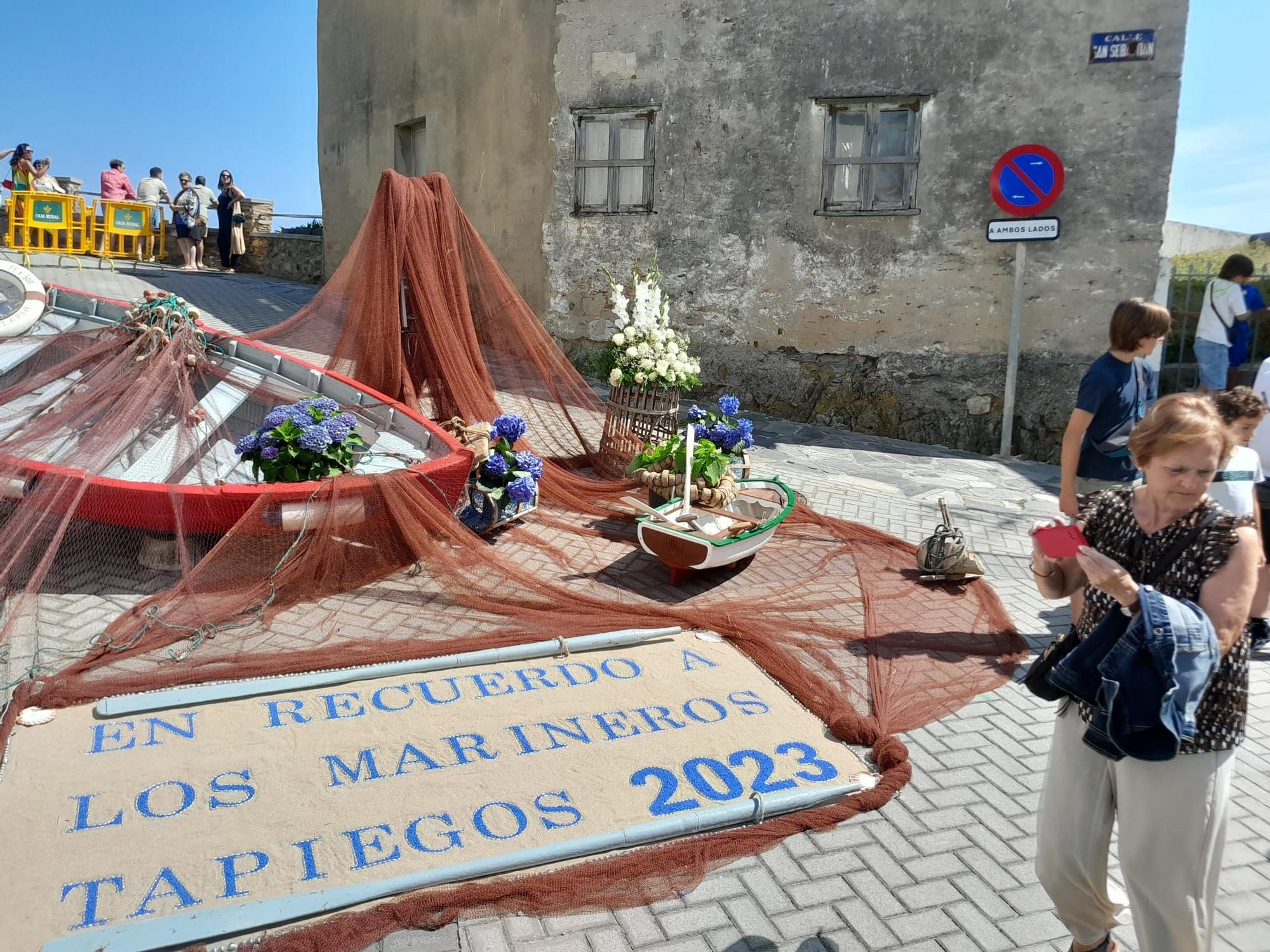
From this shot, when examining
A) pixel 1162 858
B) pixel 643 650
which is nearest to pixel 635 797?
pixel 643 650

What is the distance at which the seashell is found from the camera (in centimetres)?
400

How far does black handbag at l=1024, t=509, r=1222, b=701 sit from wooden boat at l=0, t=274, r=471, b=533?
3.81 meters

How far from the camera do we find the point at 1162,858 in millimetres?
2377

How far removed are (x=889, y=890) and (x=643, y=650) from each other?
6.56 ft

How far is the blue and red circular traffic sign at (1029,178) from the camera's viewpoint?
405 inches

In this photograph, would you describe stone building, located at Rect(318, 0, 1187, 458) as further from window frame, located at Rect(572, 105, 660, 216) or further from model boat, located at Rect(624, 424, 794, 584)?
model boat, located at Rect(624, 424, 794, 584)

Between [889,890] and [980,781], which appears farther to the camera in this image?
[980,781]

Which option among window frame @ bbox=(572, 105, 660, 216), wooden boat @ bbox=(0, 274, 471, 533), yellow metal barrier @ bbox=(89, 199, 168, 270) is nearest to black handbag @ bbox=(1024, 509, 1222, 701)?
wooden boat @ bbox=(0, 274, 471, 533)

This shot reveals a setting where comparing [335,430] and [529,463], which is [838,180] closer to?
[529,463]

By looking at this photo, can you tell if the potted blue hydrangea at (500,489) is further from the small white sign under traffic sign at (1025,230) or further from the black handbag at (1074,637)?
the small white sign under traffic sign at (1025,230)

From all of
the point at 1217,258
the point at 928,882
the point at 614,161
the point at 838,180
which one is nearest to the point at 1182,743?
the point at 928,882

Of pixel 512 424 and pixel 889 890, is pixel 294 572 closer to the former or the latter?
pixel 512 424

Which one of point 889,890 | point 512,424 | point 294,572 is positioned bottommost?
point 889,890

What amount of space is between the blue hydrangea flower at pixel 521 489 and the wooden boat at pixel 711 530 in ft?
2.59
